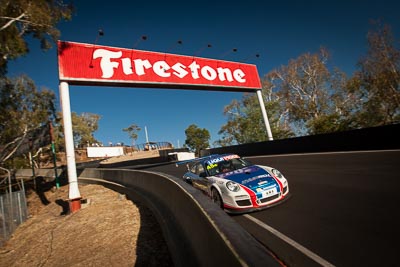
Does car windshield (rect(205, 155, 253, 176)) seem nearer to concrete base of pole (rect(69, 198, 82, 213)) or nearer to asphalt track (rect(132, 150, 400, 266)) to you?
asphalt track (rect(132, 150, 400, 266))

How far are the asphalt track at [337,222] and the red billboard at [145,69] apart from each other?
11.4 meters

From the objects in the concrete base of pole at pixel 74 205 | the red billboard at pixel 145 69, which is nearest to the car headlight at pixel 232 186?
the concrete base of pole at pixel 74 205

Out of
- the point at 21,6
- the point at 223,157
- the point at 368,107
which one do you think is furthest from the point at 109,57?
the point at 368,107

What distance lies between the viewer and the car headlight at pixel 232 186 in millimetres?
5695

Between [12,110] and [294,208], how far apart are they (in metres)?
26.6

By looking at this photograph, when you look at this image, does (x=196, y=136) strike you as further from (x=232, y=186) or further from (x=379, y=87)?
(x=232, y=186)

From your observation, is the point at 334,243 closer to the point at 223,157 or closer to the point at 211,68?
the point at 223,157

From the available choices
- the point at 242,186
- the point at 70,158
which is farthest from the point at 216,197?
the point at 70,158

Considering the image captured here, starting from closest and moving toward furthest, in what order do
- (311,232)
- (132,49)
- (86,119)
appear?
(311,232), (132,49), (86,119)

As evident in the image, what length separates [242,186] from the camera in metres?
5.73

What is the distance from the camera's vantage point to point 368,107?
30094mm

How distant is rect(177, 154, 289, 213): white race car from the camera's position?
5582 millimetres

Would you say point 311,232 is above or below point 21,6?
below

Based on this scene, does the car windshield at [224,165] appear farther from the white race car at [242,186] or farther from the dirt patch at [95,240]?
the dirt patch at [95,240]
